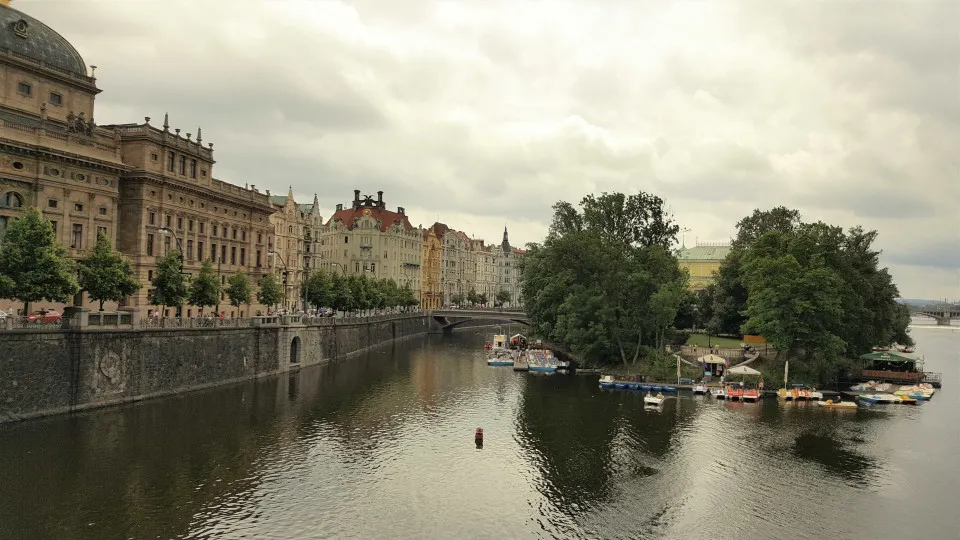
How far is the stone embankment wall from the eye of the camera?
4906 centimetres

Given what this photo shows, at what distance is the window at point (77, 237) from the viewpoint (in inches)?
2699

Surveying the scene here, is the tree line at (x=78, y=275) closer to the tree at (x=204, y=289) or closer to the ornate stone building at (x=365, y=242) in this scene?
the tree at (x=204, y=289)

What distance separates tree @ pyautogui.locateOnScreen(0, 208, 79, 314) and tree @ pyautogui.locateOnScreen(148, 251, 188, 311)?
14146 millimetres

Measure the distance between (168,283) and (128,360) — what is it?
477 inches

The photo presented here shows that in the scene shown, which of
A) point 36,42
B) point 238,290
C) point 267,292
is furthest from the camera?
point 267,292

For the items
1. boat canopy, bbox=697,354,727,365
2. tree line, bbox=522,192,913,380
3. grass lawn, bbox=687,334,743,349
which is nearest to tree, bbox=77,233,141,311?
tree line, bbox=522,192,913,380

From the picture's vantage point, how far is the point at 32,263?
A: 172ft

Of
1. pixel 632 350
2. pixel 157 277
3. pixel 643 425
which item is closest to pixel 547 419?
pixel 643 425

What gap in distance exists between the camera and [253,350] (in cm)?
7800

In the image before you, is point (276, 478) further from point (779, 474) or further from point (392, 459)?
point (779, 474)

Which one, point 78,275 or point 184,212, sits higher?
point 184,212

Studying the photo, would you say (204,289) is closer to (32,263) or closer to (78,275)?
(78,275)

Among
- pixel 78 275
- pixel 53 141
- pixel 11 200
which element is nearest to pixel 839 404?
pixel 78 275

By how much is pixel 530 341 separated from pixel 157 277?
78.2 metres
